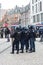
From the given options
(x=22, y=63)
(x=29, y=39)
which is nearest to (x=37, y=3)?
(x=29, y=39)

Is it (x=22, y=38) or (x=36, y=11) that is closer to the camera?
(x=22, y=38)

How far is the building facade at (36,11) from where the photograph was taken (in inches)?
3858

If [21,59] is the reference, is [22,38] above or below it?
above

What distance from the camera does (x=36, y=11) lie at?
337 ft

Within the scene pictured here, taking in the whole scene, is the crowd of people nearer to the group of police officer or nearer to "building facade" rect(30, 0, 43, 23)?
the group of police officer

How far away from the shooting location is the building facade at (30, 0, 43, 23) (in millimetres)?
98000

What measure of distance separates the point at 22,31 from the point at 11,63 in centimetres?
594

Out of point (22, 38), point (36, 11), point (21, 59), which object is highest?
point (36, 11)

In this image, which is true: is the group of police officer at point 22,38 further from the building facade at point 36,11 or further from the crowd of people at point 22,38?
the building facade at point 36,11

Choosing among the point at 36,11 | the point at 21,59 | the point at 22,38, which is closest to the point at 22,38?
the point at 22,38

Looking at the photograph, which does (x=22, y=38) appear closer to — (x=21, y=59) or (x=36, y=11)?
(x=21, y=59)

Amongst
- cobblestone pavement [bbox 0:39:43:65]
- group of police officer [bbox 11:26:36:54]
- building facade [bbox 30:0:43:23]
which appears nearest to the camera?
cobblestone pavement [bbox 0:39:43:65]

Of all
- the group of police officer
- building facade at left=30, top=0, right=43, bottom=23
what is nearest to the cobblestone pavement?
the group of police officer

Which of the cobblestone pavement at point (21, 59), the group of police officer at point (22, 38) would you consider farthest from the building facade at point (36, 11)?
the cobblestone pavement at point (21, 59)
